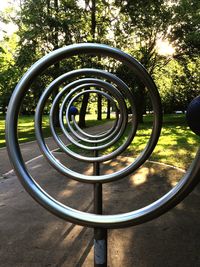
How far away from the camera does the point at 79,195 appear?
6301mm

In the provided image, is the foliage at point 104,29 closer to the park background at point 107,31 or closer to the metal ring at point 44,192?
the park background at point 107,31

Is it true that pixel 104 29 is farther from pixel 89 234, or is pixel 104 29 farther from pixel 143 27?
pixel 89 234

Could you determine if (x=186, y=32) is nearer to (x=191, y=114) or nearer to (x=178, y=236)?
(x=178, y=236)

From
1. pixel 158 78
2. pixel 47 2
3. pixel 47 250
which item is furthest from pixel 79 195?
pixel 158 78

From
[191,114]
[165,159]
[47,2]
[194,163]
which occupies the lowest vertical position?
[165,159]

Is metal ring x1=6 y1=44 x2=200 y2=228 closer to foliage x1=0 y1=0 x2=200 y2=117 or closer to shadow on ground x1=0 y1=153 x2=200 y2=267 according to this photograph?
shadow on ground x1=0 y1=153 x2=200 y2=267

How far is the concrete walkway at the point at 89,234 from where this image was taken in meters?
3.69

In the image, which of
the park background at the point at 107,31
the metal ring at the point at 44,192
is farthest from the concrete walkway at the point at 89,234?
the park background at the point at 107,31

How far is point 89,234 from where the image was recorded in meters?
4.38

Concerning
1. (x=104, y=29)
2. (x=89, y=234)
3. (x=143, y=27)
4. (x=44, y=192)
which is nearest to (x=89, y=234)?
(x=89, y=234)

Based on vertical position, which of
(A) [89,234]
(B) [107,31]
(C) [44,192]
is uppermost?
(B) [107,31]

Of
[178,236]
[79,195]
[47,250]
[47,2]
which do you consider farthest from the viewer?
[47,2]

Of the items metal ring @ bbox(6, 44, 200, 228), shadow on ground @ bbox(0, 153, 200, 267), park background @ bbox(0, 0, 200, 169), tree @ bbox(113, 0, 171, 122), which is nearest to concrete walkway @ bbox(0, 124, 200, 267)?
shadow on ground @ bbox(0, 153, 200, 267)

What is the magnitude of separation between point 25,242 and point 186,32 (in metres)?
26.1
